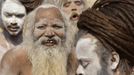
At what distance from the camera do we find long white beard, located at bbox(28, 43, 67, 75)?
7.76 metres

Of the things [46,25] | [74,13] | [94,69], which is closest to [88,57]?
[94,69]

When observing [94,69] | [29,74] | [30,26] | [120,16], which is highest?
[120,16]

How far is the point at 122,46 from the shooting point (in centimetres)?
397

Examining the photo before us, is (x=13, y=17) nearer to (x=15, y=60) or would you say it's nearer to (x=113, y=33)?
(x=15, y=60)

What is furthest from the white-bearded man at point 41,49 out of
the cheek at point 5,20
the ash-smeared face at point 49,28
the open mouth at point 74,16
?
the cheek at point 5,20

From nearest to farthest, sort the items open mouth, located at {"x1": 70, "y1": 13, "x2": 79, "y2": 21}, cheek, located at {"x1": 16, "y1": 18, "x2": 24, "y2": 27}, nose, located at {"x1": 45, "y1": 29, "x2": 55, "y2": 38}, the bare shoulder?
nose, located at {"x1": 45, "y1": 29, "x2": 55, "y2": 38}, the bare shoulder, open mouth, located at {"x1": 70, "y1": 13, "x2": 79, "y2": 21}, cheek, located at {"x1": 16, "y1": 18, "x2": 24, "y2": 27}

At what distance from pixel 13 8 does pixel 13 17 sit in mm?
130

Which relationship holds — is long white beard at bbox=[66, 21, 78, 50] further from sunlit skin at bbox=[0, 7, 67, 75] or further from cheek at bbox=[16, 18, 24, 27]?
cheek at bbox=[16, 18, 24, 27]

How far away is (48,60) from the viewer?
7.90 meters

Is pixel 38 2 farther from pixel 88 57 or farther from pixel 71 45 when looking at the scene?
pixel 88 57

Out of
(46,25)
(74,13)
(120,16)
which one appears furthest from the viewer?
(74,13)

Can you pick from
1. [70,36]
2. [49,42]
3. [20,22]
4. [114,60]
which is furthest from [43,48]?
[114,60]

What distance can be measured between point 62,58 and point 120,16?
12.8 ft

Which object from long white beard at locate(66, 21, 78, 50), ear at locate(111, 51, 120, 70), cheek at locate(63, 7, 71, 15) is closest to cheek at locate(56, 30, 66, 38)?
long white beard at locate(66, 21, 78, 50)
